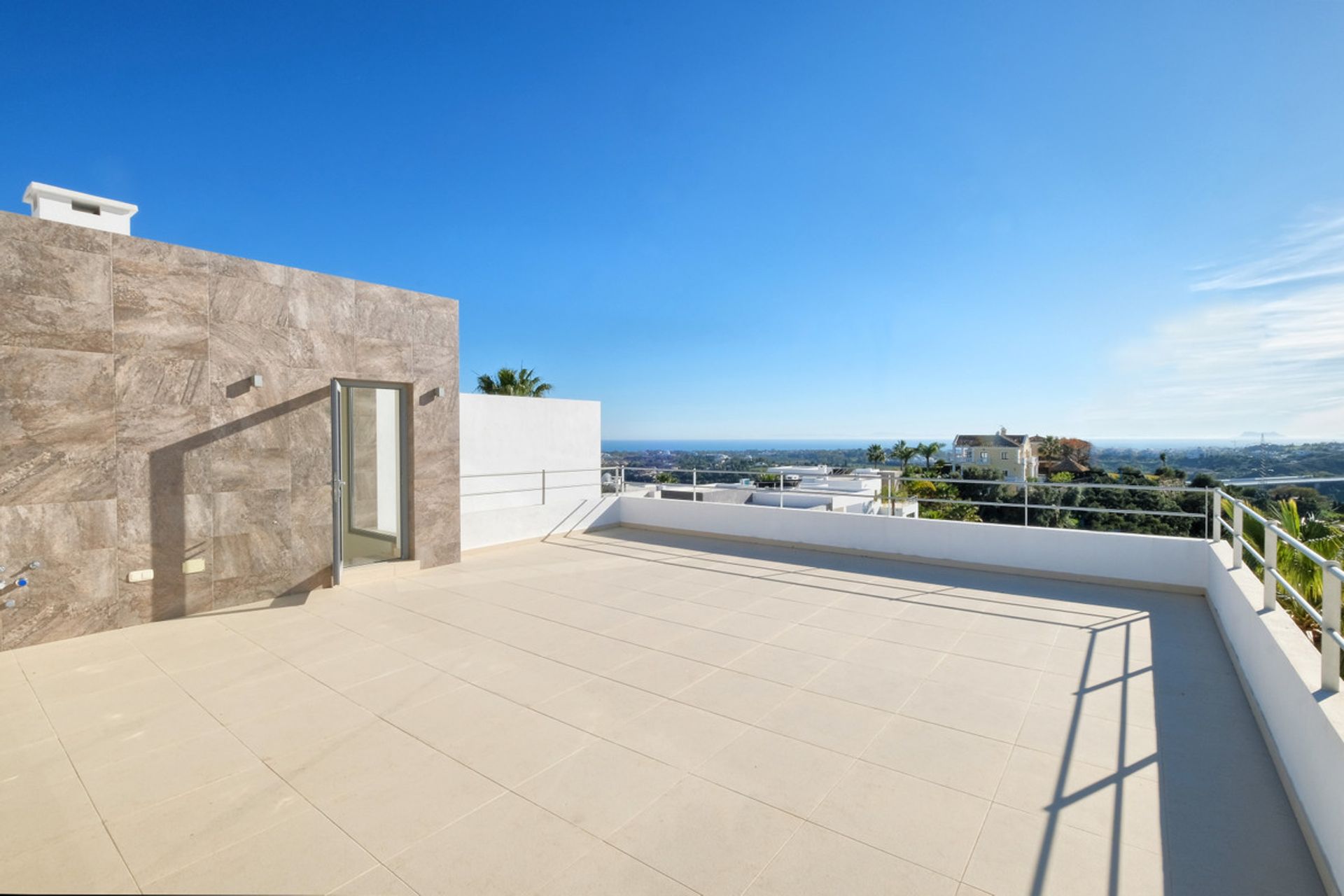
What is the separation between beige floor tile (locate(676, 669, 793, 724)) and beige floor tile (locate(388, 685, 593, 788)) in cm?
64

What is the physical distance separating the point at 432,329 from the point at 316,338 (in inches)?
43.1

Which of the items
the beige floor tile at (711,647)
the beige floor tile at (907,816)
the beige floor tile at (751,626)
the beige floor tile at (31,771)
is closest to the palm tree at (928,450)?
the beige floor tile at (751,626)

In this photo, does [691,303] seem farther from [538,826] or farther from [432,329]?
[538,826]

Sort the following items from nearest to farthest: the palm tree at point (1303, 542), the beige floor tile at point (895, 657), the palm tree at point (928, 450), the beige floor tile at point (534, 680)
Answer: the beige floor tile at point (534, 680) → the beige floor tile at point (895, 657) → the palm tree at point (1303, 542) → the palm tree at point (928, 450)

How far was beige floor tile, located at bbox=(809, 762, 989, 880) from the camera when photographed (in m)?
1.70

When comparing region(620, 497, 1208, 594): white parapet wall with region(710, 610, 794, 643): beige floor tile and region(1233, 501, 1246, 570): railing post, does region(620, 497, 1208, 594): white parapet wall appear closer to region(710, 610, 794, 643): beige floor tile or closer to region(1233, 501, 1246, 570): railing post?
region(1233, 501, 1246, 570): railing post

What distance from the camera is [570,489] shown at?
8.24m

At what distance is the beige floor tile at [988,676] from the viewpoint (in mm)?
2879

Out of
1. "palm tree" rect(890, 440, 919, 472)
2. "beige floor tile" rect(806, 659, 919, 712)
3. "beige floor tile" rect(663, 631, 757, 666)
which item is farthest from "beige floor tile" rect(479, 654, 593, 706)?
"palm tree" rect(890, 440, 919, 472)

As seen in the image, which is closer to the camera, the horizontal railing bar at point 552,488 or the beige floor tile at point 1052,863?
the beige floor tile at point 1052,863

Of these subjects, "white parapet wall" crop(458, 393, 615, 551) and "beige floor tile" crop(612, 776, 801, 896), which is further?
"white parapet wall" crop(458, 393, 615, 551)

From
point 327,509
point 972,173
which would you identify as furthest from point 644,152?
point 327,509

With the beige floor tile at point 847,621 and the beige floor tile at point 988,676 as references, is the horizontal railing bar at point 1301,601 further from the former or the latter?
the beige floor tile at point 847,621

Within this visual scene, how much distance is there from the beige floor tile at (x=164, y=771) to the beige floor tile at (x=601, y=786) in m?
1.15
